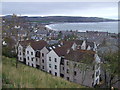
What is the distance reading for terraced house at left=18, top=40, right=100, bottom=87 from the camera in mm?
14617

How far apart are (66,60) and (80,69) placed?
2.94 metres

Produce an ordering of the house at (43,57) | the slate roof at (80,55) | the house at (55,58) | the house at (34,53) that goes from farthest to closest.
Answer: the house at (34,53) → the house at (43,57) → the house at (55,58) → the slate roof at (80,55)

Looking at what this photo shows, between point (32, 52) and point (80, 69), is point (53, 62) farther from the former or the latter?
point (80, 69)

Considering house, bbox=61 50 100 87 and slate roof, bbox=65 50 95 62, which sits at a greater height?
slate roof, bbox=65 50 95 62

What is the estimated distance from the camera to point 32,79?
233 inches

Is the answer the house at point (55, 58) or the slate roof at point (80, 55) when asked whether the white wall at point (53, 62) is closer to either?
the house at point (55, 58)

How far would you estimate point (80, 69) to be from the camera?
14555 millimetres

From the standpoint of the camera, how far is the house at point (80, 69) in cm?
1490

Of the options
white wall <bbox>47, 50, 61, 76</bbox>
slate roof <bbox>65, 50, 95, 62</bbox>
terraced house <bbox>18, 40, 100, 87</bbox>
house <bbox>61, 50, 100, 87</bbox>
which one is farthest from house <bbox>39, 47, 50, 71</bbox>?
slate roof <bbox>65, 50, 95, 62</bbox>

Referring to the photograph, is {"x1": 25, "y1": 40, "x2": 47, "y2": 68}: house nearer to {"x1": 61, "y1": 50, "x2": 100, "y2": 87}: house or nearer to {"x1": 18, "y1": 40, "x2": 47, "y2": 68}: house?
{"x1": 18, "y1": 40, "x2": 47, "y2": 68}: house

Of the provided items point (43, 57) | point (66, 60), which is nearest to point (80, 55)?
point (66, 60)

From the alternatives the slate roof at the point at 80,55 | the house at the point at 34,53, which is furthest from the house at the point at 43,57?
the slate roof at the point at 80,55

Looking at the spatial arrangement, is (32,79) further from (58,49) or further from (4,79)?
(58,49)

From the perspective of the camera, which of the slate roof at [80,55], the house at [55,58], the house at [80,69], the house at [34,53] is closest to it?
the slate roof at [80,55]
